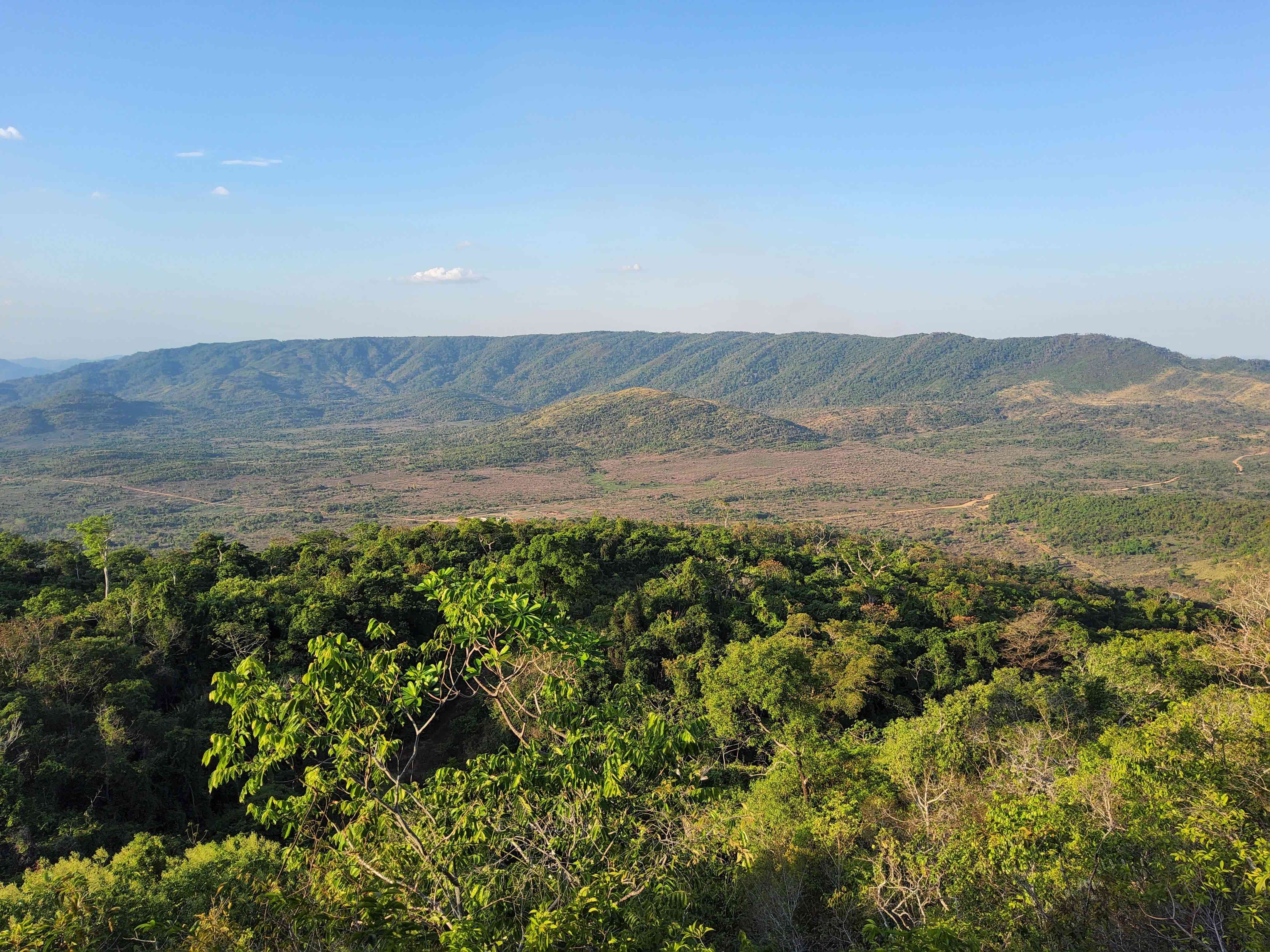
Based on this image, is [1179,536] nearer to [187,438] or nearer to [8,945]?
[8,945]

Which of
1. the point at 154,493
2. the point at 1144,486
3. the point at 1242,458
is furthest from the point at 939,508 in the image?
the point at 154,493

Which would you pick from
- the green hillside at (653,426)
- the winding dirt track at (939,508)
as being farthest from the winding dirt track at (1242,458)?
the green hillside at (653,426)

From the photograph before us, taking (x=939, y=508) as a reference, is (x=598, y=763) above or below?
above

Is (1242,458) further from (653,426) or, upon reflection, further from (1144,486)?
(653,426)

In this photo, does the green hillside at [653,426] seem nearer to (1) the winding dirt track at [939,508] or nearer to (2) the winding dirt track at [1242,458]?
(1) the winding dirt track at [939,508]

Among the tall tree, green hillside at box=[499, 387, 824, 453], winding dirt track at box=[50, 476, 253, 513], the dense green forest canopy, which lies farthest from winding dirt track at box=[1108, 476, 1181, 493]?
winding dirt track at box=[50, 476, 253, 513]
